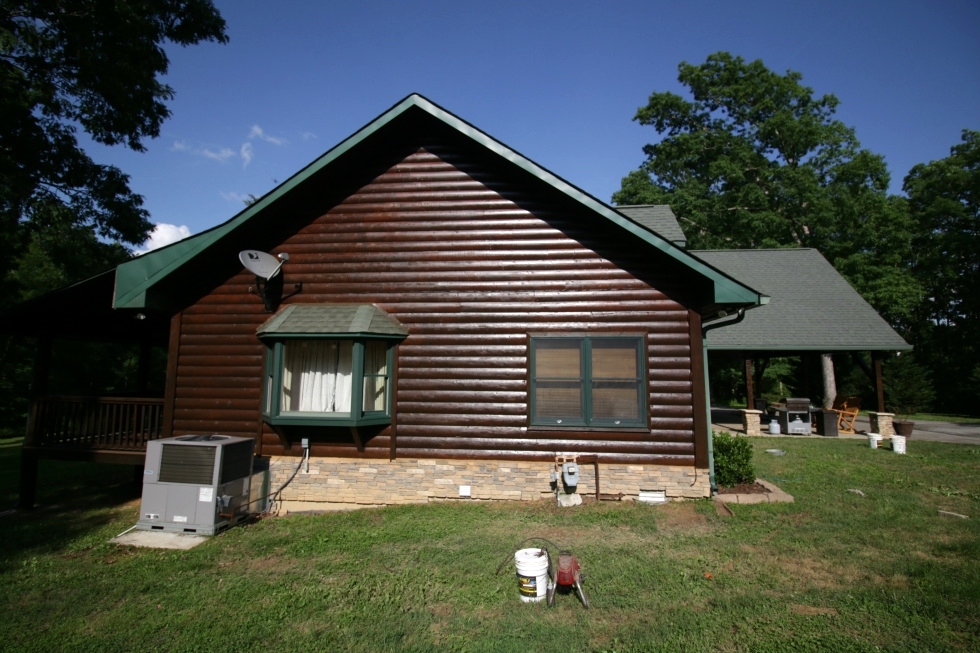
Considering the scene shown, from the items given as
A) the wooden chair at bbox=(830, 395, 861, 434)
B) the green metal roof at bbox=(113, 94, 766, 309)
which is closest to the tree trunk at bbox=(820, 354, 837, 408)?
the wooden chair at bbox=(830, 395, 861, 434)

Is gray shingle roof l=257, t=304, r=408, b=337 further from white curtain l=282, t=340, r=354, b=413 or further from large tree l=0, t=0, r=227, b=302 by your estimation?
large tree l=0, t=0, r=227, b=302

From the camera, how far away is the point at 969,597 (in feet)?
15.0

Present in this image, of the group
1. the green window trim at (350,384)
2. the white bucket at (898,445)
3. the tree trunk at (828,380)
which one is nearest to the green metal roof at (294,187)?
the green window trim at (350,384)

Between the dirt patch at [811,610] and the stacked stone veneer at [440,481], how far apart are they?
3175 mm

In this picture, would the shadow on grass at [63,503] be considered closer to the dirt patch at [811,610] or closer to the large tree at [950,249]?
the dirt patch at [811,610]

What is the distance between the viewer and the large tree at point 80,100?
15.5 meters

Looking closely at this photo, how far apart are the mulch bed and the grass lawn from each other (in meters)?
0.55

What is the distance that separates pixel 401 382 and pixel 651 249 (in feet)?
14.8

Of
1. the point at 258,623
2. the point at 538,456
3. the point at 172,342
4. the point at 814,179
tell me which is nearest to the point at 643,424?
the point at 538,456

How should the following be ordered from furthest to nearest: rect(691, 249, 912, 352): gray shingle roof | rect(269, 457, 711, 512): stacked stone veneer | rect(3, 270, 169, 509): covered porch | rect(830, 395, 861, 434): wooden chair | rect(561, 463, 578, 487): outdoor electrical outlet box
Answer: rect(830, 395, 861, 434): wooden chair, rect(691, 249, 912, 352): gray shingle roof, rect(3, 270, 169, 509): covered porch, rect(269, 457, 711, 512): stacked stone veneer, rect(561, 463, 578, 487): outdoor electrical outlet box

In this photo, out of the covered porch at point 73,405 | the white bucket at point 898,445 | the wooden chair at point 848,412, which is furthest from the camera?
the wooden chair at point 848,412

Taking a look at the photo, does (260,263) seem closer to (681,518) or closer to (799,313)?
(681,518)

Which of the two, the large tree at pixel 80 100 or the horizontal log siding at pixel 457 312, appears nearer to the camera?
the horizontal log siding at pixel 457 312

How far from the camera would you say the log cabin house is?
7.86 m
